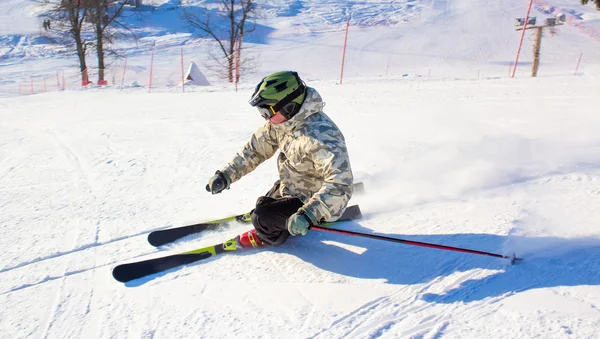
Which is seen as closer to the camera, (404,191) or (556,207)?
(556,207)

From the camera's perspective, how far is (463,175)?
16.1ft

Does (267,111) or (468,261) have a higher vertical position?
(267,111)

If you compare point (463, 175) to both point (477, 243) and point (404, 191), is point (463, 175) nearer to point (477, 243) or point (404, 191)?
point (404, 191)

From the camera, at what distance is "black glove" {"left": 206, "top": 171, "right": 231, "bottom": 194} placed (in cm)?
402

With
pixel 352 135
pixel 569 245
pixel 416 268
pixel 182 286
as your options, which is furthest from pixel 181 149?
pixel 569 245

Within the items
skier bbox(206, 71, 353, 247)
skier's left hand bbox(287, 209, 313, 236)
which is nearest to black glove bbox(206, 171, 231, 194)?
skier bbox(206, 71, 353, 247)

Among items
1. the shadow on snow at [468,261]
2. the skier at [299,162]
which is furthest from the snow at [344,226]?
the skier at [299,162]

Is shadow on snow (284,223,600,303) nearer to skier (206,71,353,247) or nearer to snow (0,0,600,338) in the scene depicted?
snow (0,0,600,338)

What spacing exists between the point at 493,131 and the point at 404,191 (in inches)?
105

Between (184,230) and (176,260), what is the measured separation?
0.66 m

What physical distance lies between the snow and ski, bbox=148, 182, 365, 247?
85 mm

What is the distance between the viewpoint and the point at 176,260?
11.5ft

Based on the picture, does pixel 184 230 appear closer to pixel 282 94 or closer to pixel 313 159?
pixel 313 159

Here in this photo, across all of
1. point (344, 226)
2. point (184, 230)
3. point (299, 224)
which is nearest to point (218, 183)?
point (184, 230)
